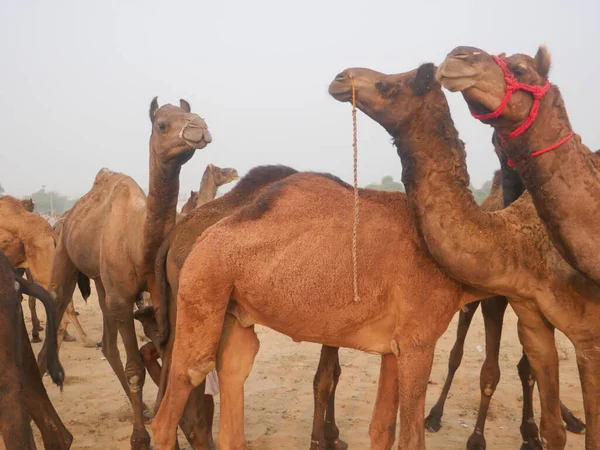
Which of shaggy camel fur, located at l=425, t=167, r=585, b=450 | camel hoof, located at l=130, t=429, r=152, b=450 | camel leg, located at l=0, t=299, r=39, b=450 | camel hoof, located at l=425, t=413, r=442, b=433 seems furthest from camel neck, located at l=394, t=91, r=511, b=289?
camel hoof, located at l=130, t=429, r=152, b=450

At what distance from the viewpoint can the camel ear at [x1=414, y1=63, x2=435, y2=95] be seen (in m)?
3.56

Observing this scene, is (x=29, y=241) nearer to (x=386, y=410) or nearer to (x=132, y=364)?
(x=132, y=364)

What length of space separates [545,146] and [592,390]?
5.04ft

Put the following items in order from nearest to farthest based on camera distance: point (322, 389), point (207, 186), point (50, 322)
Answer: point (50, 322) < point (322, 389) < point (207, 186)

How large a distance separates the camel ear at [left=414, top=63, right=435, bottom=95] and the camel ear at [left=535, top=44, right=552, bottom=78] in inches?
22.9

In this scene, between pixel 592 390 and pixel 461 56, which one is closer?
pixel 461 56

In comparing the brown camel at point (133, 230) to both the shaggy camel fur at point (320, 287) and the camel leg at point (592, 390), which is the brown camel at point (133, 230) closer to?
Result: the shaggy camel fur at point (320, 287)

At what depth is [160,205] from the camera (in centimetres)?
505

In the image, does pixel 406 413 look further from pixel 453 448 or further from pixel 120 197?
pixel 120 197

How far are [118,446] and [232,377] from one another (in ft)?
7.08

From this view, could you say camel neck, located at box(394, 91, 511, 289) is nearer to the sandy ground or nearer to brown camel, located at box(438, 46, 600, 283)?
brown camel, located at box(438, 46, 600, 283)

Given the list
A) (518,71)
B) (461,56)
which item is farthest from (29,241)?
(518,71)

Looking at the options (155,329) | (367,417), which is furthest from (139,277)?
(367,417)

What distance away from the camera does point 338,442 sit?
222 inches
